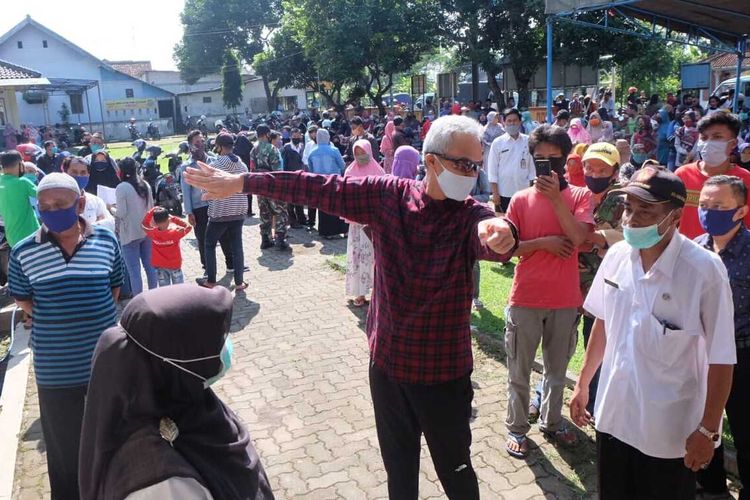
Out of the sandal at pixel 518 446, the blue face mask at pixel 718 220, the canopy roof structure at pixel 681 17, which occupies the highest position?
the canopy roof structure at pixel 681 17

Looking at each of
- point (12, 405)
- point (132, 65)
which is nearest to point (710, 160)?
point (12, 405)

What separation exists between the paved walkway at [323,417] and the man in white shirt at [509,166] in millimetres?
2482

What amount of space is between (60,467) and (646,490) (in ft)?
9.57

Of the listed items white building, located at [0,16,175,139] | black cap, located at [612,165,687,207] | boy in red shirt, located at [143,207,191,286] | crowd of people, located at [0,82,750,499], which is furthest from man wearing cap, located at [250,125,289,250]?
white building, located at [0,16,175,139]

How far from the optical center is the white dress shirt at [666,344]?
Answer: 2.38m

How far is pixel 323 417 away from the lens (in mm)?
4691

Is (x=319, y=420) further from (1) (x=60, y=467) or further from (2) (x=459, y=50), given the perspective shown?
(2) (x=459, y=50)

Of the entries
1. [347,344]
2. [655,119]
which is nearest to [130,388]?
[347,344]

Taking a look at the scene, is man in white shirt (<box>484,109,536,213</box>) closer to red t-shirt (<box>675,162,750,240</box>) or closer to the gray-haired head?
red t-shirt (<box>675,162,750,240</box>)

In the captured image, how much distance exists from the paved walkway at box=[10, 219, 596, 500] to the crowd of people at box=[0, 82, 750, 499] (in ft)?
0.90

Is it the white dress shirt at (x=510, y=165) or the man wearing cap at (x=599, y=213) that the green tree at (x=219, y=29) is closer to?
the white dress shirt at (x=510, y=165)

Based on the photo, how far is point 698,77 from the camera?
21969 mm

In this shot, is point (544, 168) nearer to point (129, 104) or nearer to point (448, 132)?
point (448, 132)

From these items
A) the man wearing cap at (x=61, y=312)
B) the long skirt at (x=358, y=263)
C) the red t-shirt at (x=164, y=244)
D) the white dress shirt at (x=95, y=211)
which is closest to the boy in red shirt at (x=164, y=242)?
the red t-shirt at (x=164, y=244)
